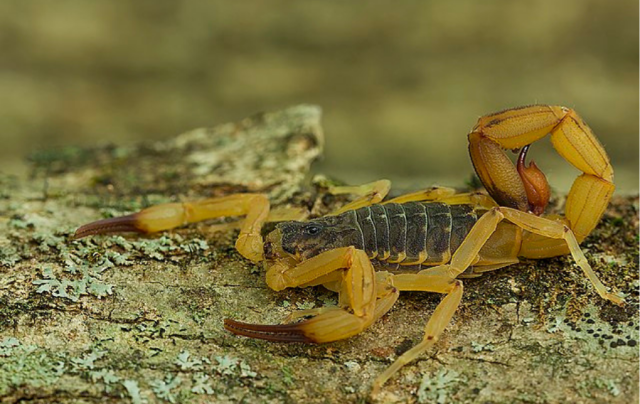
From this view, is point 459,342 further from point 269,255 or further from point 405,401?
point 269,255

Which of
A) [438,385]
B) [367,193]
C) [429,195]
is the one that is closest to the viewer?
[438,385]

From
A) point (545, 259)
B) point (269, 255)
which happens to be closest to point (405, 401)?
point (269, 255)

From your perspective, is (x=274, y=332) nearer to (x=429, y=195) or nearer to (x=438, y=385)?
(x=438, y=385)

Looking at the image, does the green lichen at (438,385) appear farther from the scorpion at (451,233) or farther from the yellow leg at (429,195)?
the yellow leg at (429,195)

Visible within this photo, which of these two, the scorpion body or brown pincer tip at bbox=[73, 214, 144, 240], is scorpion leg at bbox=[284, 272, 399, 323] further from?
brown pincer tip at bbox=[73, 214, 144, 240]

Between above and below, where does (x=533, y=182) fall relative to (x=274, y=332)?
above

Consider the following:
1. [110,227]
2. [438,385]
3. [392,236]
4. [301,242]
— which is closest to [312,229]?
[301,242]

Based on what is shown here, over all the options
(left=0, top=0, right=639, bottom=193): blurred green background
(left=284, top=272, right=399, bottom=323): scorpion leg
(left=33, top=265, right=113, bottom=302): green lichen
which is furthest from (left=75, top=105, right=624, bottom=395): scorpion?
(left=0, top=0, right=639, bottom=193): blurred green background
